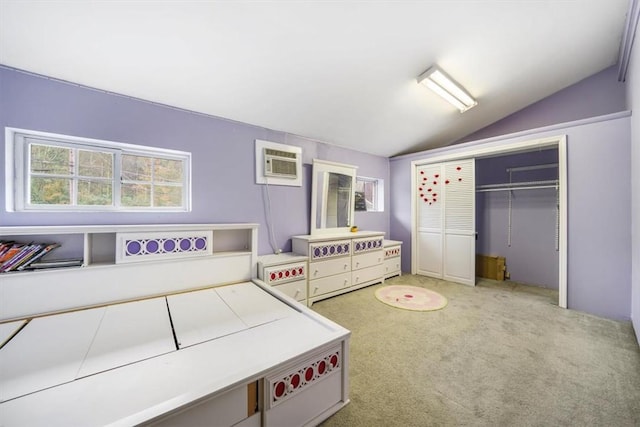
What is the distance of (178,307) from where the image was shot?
5.61ft

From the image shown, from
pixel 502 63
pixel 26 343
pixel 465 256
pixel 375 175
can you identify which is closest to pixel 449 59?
pixel 502 63

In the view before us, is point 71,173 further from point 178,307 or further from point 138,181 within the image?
point 178,307

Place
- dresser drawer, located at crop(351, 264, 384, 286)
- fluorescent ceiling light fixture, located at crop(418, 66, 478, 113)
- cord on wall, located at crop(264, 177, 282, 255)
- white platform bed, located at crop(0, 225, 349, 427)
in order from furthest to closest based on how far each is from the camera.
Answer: dresser drawer, located at crop(351, 264, 384, 286)
cord on wall, located at crop(264, 177, 282, 255)
fluorescent ceiling light fixture, located at crop(418, 66, 478, 113)
white platform bed, located at crop(0, 225, 349, 427)

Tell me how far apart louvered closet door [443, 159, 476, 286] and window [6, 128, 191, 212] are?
12.0 feet

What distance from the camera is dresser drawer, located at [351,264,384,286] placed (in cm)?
327

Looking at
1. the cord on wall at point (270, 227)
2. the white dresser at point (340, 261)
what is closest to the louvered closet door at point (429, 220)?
the white dresser at point (340, 261)

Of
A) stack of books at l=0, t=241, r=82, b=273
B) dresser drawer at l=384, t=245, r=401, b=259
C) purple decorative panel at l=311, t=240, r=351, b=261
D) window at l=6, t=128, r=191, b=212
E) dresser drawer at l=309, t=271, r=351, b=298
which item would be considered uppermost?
window at l=6, t=128, r=191, b=212

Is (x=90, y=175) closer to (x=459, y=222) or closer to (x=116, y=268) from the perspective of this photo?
(x=116, y=268)

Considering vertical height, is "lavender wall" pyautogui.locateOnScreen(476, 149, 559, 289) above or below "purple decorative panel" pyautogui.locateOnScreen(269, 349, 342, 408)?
above

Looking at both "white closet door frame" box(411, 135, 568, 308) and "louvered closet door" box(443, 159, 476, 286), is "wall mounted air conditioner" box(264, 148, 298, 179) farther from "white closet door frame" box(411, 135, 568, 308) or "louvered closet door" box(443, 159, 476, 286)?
"louvered closet door" box(443, 159, 476, 286)

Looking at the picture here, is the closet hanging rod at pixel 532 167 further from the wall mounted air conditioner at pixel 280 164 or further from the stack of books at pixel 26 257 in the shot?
the stack of books at pixel 26 257

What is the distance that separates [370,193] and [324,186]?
4.24 feet

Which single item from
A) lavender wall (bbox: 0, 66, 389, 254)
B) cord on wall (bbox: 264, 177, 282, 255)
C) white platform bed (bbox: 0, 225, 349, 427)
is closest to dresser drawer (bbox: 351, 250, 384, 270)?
lavender wall (bbox: 0, 66, 389, 254)

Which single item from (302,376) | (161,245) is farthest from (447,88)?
(161,245)
